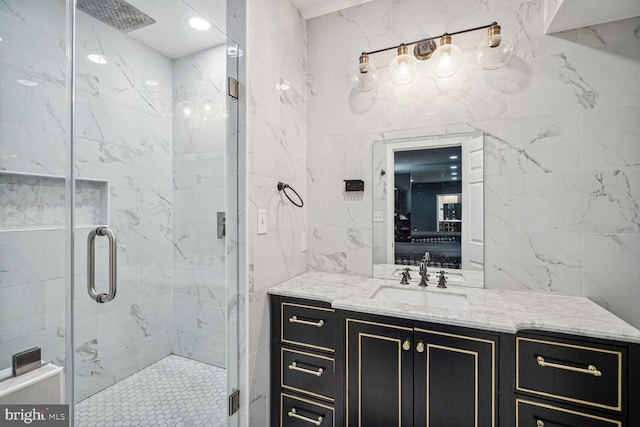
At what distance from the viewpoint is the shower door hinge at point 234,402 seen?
1626mm

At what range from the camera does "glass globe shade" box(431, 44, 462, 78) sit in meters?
1.73

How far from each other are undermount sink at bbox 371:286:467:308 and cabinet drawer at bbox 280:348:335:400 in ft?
1.49

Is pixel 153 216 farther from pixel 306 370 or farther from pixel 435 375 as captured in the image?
pixel 435 375

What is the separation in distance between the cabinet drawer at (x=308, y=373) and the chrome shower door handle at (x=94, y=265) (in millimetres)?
935

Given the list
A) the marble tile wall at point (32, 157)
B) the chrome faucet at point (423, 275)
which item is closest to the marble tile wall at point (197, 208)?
the marble tile wall at point (32, 157)

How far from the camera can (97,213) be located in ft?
4.61

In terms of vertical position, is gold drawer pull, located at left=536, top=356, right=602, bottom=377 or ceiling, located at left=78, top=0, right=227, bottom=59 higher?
ceiling, located at left=78, top=0, right=227, bottom=59

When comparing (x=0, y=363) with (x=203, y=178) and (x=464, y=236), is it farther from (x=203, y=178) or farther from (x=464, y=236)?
(x=464, y=236)

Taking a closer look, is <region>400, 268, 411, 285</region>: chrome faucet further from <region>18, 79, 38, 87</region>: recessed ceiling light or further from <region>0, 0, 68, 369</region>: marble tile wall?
<region>18, 79, 38, 87</region>: recessed ceiling light

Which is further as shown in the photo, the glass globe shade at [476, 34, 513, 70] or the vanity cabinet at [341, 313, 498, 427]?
the glass globe shade at [476, 34, 513, 70]

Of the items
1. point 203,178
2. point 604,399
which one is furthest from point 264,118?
point 604,399

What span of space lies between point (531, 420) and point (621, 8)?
6.38 ft

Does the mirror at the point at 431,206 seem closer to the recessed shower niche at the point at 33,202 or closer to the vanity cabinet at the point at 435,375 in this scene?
the vanity cabinet at the point at 435,375

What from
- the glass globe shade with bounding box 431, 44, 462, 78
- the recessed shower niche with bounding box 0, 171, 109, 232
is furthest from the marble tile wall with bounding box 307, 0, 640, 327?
the recessed shower niche with bounding box 0, 171, 109, 232
